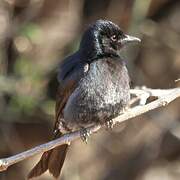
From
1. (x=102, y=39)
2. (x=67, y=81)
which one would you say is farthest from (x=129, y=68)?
(x=67, y=81)

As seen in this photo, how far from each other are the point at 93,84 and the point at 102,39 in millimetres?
394

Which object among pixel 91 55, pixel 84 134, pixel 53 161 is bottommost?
pixel 53 161

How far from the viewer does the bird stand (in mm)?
5582

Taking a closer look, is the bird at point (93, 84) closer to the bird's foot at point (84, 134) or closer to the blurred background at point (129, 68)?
the bird's foot at point (84, 134)

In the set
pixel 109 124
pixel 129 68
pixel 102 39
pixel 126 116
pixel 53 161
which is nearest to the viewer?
pixel 126 116

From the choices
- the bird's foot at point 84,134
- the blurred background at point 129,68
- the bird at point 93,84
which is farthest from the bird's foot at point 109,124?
the blurred background at point 129,68

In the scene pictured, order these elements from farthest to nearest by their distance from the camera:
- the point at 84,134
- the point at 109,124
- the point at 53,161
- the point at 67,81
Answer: the point at 53,161 < the point at 67,81 < the point at 109,124 < the point at 84,134

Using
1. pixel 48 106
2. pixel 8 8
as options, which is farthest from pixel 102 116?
pixel 8 8

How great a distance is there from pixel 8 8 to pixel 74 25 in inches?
33.5

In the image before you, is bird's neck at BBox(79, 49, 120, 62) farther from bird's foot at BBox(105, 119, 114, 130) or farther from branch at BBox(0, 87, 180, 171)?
bird's foot at BBox(105, 119, 114, 130)

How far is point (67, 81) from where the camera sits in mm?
5656

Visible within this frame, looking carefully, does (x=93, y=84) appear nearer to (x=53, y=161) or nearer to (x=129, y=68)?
(x=53, y=161)

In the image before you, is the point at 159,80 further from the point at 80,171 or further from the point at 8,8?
the point at 8,8

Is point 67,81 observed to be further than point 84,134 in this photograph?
Yes
